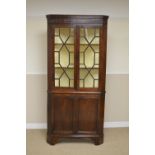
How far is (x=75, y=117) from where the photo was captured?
4.05 meters

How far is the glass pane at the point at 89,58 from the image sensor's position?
13.2ft

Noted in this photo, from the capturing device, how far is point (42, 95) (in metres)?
4.72

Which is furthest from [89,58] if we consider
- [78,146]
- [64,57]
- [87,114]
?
[78,146]

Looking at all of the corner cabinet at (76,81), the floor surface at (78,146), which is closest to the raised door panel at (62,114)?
the corner cabinet at (76,81)

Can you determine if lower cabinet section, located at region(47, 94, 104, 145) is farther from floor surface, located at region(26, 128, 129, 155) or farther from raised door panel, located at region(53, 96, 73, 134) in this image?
floor surface, located at region(26, 128, 129, 155)

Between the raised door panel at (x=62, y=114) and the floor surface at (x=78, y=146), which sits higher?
the raised door panel at (x=62, y=114)

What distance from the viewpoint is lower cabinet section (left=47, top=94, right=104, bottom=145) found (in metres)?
4.02

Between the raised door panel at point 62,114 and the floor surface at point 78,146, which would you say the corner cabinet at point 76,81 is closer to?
the raised door panel at point 62,114

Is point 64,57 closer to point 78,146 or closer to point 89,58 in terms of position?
point 89,58

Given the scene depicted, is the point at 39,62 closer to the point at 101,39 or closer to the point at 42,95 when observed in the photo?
the point at 42,95

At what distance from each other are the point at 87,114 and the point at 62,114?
15.4 inches

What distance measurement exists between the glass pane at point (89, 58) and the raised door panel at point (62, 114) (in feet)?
1.19
